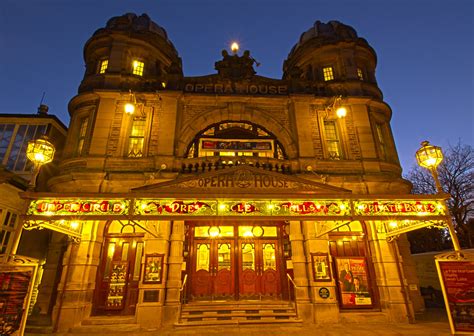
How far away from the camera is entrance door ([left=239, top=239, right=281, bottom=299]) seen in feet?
37.4

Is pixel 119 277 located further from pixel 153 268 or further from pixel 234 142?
pixel 234 142

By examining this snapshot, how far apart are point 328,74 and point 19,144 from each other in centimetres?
1892

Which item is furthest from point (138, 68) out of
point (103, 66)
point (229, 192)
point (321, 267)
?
point (321, 267)

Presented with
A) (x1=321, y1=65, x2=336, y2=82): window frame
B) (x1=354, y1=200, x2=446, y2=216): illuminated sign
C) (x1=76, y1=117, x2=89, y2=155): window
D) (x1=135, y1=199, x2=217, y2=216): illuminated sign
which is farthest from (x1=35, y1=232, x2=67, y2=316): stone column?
(x1=321, y1=65, x2=336, y2=82): window frame

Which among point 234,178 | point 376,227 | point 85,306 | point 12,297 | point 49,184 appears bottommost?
point 85,306

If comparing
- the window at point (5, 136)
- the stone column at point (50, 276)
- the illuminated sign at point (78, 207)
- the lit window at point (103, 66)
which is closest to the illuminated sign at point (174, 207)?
the illuminated sign at point (78, 207)

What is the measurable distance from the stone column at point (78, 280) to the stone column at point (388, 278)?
12.0 m

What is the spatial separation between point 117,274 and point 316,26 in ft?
61.8

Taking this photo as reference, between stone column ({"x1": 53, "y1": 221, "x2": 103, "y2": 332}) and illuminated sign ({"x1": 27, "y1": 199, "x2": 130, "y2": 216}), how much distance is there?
3.67 meters

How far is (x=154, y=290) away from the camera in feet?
31.8

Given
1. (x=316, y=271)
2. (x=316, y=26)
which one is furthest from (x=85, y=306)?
(x=316, y=26)

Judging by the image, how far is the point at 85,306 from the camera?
378 inches

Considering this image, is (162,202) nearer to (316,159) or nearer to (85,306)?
(85,306)

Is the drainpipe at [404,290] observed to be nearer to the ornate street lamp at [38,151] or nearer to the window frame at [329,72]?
the window frame at [329,72]
